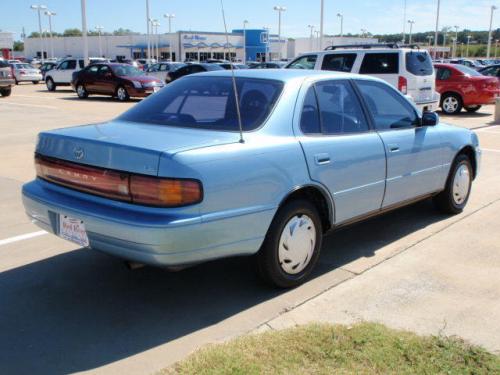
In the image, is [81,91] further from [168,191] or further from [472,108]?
[168,191]

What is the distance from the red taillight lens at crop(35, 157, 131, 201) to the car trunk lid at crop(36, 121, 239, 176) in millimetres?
47

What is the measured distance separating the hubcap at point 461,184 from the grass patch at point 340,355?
3.04 meters

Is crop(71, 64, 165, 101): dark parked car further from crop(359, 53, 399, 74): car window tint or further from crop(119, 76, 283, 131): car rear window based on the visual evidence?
crop(119, 76, 283, 131): car rear window

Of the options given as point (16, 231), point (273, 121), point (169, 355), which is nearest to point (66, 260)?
point (16, 231)

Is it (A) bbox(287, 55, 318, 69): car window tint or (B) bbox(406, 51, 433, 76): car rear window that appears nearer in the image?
(B) bbox(406, 51, 433, 76): car rear window

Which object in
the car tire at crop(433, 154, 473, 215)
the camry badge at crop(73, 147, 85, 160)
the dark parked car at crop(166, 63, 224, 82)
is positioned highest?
the camry badge at crop(73, 147, 85, 160)

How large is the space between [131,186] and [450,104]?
16.5 m

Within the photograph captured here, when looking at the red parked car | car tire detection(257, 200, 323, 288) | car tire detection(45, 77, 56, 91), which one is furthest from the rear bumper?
car tire detection(45, 77, 56, 91)

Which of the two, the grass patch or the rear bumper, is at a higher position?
the rear bumper

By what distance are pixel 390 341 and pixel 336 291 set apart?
879mm

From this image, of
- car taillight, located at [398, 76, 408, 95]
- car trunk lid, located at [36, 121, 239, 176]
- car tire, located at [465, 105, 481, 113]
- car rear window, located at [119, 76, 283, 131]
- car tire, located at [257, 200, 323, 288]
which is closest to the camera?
car trunk lid, located at [36, 121, 239, 176]

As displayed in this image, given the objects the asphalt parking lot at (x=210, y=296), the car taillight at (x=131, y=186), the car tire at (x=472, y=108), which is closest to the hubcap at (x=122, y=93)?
the car tire at (x=472, y=108)

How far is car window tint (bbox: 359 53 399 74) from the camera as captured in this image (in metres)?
13.6

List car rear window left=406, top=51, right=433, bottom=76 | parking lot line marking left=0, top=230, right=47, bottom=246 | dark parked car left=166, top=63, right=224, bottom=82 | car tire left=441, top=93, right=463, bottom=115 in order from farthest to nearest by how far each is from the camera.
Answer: dark parked car left=166, top=63, right=224, bottom=82 < car tire left=441, top=93, right=463, bottom=115 < car rear window left=406, top=51, right=433, bottom=76 < parking lot line marking left=0, top=230, right=47, bottom=246
